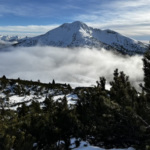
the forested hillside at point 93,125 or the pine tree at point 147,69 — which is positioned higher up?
the pine tree at point 147,69

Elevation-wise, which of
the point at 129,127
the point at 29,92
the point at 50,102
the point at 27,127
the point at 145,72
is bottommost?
the point at 29,92

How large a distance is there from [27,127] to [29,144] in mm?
3304

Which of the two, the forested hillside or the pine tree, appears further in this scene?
the forested hillside

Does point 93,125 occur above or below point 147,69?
below

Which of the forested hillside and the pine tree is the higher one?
the pine tree

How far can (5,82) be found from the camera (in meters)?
107

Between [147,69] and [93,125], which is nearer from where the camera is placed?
[147,69]

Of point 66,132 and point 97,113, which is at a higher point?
point 97,113

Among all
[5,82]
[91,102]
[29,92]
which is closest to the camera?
[91,102]

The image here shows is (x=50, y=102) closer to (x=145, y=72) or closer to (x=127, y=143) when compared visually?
(x=127, y=143)

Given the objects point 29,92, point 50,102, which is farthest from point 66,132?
point 29,92

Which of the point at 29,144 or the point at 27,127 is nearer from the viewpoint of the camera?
the point at 29,144

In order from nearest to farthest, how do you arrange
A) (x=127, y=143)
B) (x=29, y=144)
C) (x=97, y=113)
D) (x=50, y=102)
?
(x=29, y=144) → (x=127, y=143) → (x=97, y=113) → (x=50, y=102)

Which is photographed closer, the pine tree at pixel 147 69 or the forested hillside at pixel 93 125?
the pine tree at pixel 147 69
